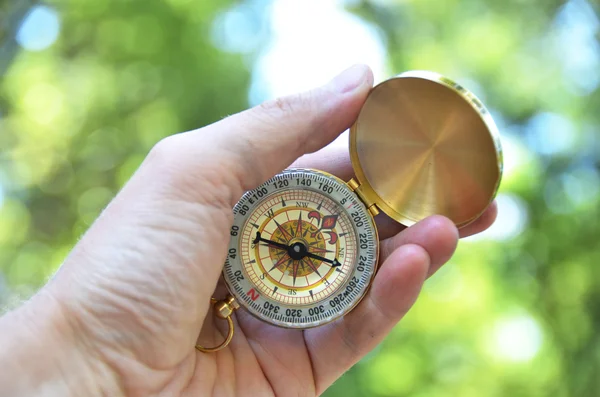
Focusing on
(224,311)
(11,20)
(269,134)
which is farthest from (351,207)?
(11,20)

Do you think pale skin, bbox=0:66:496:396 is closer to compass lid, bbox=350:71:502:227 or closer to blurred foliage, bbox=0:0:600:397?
compass lid, bbox=350:71:502:227

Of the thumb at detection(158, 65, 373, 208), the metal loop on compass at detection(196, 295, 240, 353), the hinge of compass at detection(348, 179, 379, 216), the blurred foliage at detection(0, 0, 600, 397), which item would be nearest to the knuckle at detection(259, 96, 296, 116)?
the thumb at detection(158, 65, 373, 208)

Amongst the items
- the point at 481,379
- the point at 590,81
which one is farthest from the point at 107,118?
the point at 590,81

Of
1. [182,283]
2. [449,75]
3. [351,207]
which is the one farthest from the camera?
[449,75]

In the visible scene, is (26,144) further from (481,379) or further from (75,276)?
(481,379)

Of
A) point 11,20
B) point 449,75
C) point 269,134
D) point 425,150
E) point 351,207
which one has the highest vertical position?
point 11,20

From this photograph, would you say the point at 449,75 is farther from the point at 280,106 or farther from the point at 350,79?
Answer: the point at 280,106

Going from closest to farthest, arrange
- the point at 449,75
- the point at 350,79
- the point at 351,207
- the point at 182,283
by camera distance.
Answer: the point at 182,283 < the point at 350,79 < the point at 351,207 < the point at 449,75
